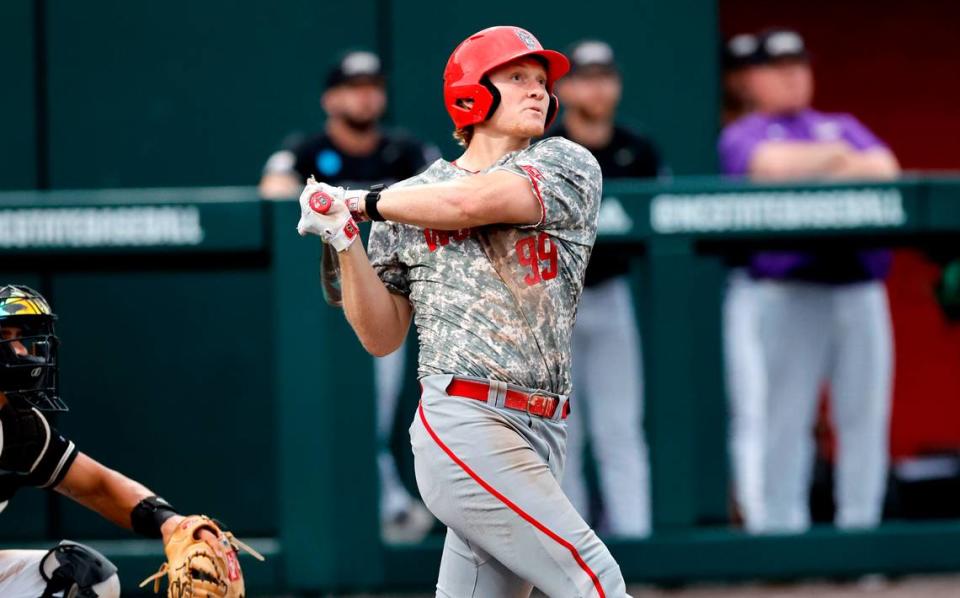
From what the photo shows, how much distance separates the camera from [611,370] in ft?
20.3

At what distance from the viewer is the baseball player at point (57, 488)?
380 cm

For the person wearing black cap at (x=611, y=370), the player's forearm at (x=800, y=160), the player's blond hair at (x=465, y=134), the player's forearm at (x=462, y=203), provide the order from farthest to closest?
the player's forearm at (x=800, y=160), the person wearing black cap at (x=611, y=370), the player's blond hair at (x=465, y=134), the player's forearm at (x=462, y=203)

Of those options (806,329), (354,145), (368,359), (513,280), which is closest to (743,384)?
(806,329)

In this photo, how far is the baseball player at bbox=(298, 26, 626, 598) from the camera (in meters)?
3.53

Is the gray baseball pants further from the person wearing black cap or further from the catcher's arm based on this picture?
the person wearing black cap

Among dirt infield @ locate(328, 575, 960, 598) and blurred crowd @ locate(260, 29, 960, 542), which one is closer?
dirt infield @ locate(328, 575, 960, 598)

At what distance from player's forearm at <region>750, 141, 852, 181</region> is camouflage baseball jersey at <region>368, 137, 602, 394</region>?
2.59 meters

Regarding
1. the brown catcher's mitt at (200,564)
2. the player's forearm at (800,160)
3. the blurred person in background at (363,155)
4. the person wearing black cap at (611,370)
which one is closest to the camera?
the brown catcher's mitt at (200,564)

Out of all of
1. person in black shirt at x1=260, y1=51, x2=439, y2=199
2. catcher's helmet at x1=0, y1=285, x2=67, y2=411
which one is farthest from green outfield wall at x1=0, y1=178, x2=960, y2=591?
catcher's helmet at x1=0, y1=285, x2=67, y2=411

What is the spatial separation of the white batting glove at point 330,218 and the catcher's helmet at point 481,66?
0.40m

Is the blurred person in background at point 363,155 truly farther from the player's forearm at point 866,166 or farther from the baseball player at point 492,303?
the baseball player at point 492,303

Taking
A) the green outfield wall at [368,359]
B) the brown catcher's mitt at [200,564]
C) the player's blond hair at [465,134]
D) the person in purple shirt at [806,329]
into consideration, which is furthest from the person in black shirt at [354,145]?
the brown catcher's mitt at [200,564]

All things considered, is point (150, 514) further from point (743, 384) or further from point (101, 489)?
point (743, 384)

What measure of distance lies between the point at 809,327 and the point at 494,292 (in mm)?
2952
